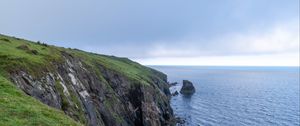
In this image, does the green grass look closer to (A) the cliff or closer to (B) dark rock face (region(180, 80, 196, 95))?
(A) the cliff

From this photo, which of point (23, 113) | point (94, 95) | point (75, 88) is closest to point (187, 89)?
point (94, 95)

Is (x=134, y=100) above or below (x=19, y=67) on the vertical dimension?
below

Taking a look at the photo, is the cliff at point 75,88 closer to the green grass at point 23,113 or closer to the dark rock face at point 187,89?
the green grass at point 23,113

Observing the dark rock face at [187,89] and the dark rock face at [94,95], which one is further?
the dark rock face at [187,89]

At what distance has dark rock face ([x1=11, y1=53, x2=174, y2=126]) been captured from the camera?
3941 centimetres

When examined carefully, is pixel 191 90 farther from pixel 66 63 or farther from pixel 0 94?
pixel 0 94

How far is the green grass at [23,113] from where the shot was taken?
906 inches

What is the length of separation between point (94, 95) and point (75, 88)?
8273 mm

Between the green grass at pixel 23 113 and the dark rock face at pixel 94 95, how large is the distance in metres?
7.77

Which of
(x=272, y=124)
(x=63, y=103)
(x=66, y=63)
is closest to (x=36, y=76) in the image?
(x=63, y=103)

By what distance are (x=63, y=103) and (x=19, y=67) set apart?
7.08 m

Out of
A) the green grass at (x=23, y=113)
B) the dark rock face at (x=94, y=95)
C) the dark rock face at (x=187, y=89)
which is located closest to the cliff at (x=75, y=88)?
the dark rock face at (x=94, y=95)

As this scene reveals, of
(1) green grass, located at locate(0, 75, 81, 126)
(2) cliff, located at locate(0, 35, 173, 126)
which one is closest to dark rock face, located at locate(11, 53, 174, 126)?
(2) cliff, located at locate(0, 35, 173, 126)

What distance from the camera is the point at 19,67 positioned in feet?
130
